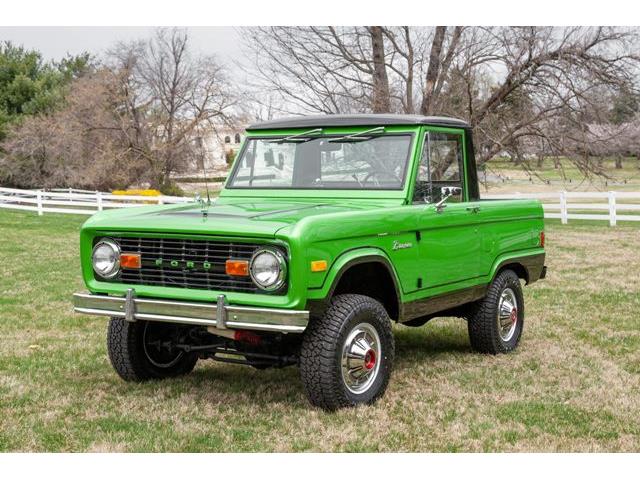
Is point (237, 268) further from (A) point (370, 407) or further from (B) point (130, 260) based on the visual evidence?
(A) point (370, 407)

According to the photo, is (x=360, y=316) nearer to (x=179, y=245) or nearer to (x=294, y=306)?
(x=294, y=306)

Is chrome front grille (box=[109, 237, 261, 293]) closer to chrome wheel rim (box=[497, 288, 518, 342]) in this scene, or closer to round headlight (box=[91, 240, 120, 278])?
round headlight (box=[91, 240, 120, 278])

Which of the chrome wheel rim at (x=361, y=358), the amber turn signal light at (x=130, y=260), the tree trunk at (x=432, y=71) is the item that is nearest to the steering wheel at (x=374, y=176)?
the chrome wheel rim at (x=361, y=358)

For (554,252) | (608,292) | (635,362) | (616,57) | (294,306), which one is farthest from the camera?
(616,57)

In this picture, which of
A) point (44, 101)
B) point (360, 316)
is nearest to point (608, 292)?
→ point (360, 316)

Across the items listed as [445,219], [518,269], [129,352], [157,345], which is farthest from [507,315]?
[129,352]

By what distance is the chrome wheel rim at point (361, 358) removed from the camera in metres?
6.13

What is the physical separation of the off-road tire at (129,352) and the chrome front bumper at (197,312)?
0.54m

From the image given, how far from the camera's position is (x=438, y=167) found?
7.48m

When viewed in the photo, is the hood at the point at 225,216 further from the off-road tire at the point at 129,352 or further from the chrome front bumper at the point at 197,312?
the off-road tire at the point at 129,352

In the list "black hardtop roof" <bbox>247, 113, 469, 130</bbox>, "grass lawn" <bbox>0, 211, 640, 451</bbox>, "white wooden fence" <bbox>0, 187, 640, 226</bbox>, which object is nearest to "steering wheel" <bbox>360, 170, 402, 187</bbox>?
"black hardtop roof" <bbox>247, 113, 469, 130</bbox>

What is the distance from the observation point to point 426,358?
26.6ft

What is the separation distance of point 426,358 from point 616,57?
1700 centimetres

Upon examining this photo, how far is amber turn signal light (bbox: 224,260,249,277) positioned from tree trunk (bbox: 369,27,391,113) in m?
17.3
